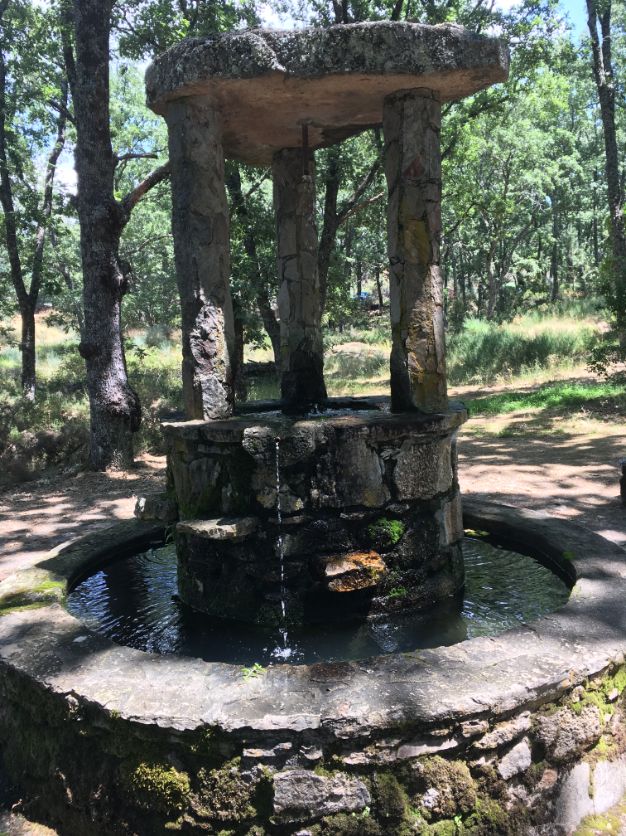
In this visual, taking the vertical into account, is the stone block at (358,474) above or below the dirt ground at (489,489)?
above

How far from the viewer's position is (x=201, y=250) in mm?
3760

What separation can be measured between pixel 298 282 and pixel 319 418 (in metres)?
1.70

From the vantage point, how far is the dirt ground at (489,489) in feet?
19.9

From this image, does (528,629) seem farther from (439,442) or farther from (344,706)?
(439,442)

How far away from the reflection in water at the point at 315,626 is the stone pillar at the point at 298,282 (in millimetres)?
1684

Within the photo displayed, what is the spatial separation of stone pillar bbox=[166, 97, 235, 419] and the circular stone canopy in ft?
0.53

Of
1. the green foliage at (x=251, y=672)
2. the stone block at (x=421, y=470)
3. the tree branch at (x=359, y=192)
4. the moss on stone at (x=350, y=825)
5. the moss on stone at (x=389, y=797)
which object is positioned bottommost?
the moss on stone at (x=350, y=825)

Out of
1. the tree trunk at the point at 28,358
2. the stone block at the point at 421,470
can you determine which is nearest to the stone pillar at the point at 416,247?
the stone block at the point at 421,470

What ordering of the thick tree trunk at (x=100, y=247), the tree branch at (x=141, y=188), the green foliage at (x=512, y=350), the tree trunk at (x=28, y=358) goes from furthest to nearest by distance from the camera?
1. the green foliage at (x=512, y=350)
2. the tree trunk at (x=28, y=358)
3. the tree branch at (x=141, y=188)
4. the thick tree trunk at (x=100, y=247)

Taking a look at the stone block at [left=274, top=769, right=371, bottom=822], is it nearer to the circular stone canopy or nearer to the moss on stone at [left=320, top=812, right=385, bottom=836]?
the moss on stone at [left=320, top=812, right=385, bottom=836]

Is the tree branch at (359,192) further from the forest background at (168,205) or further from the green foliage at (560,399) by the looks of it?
the green foliage at (560,399)

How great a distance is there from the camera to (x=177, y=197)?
3.78 meters

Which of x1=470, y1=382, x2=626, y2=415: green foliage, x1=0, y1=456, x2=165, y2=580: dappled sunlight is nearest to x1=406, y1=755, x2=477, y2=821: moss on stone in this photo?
x1=0, y1=456, x2=165, y2=580: dappled sunlight

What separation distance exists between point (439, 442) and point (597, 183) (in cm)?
3704
